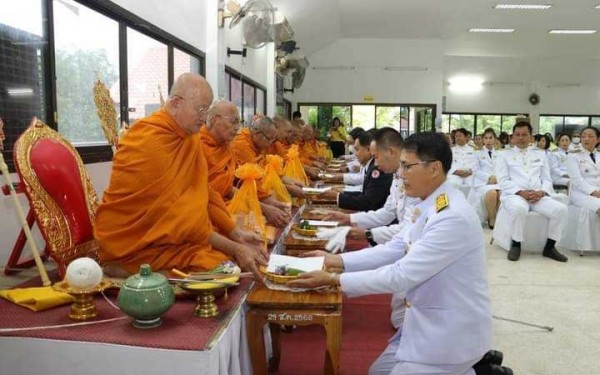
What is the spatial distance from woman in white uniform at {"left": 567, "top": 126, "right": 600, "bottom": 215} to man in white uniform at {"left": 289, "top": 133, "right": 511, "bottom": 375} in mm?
4563

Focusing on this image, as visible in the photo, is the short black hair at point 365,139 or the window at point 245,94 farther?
the window at point 245,94

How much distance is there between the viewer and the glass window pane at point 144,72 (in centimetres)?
437

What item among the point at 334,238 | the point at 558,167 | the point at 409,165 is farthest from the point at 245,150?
the point at 558,167

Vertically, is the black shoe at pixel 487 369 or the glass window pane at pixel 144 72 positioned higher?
the glass window pane at pixel 144 72

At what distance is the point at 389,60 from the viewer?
14359mm

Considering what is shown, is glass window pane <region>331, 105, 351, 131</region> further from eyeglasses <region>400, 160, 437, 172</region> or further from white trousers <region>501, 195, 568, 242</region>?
eyeglasses <region>400, 160, 437, 172</region>

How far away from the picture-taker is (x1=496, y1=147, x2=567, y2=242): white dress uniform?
539 centimetres

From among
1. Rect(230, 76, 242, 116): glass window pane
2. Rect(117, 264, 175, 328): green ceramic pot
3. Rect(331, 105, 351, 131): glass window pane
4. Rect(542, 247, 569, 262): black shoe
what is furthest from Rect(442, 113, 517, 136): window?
Rect(117, 264, 175, 328): green ceramic pot

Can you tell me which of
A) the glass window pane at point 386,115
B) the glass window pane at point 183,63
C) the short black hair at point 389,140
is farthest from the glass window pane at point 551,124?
the short black hair at point 389,140

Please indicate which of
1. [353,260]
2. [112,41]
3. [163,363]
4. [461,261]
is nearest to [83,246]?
[163,363]

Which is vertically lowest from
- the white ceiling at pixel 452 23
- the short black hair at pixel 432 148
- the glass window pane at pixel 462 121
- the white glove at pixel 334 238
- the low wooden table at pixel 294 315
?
the low wooden table at pixel 294 315

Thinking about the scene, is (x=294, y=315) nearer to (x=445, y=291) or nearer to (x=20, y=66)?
(x=445, y=291)

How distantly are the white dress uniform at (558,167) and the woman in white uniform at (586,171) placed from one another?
1794 mm

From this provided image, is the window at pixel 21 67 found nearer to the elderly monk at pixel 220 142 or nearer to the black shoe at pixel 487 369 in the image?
the elderly monk at pixel 220 142
